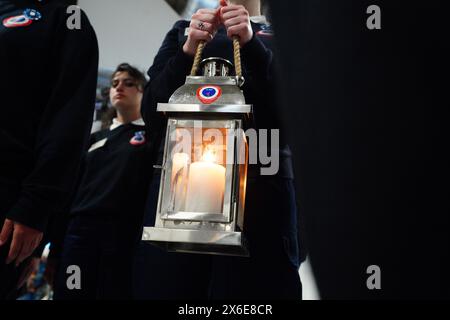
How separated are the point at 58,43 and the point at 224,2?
0.35 m

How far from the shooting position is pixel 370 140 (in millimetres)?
584

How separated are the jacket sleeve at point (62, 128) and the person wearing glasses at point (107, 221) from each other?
333 mm

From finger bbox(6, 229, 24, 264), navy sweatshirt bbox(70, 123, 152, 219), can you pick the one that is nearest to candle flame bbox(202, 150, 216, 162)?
finger bbox(6, 229, 24, 264)

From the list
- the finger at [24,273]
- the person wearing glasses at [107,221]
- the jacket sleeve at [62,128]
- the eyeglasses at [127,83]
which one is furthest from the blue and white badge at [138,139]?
the finger at [24,273]

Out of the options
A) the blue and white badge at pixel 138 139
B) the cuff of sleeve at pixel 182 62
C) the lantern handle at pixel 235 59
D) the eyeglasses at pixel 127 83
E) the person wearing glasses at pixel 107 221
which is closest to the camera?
the lantern handle at pixel 235 59

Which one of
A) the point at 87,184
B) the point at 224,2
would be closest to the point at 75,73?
the point at 224,2

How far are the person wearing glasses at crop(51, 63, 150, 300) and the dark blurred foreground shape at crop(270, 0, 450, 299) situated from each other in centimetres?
55

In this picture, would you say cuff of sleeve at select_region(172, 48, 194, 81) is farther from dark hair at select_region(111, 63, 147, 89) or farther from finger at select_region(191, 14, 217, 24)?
dark hair at select_region(111, 63, 147, 89)

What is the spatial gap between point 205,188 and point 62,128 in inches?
13.6

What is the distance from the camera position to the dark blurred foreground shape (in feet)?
1.75

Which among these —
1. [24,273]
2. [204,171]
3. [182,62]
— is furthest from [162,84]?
[24,273]

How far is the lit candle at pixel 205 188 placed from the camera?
1.77 feet

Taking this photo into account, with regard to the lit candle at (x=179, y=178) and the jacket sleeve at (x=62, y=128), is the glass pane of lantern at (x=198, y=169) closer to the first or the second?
the lit candle at (x=179, y=178)

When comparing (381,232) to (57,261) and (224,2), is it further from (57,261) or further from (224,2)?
(57,261)
